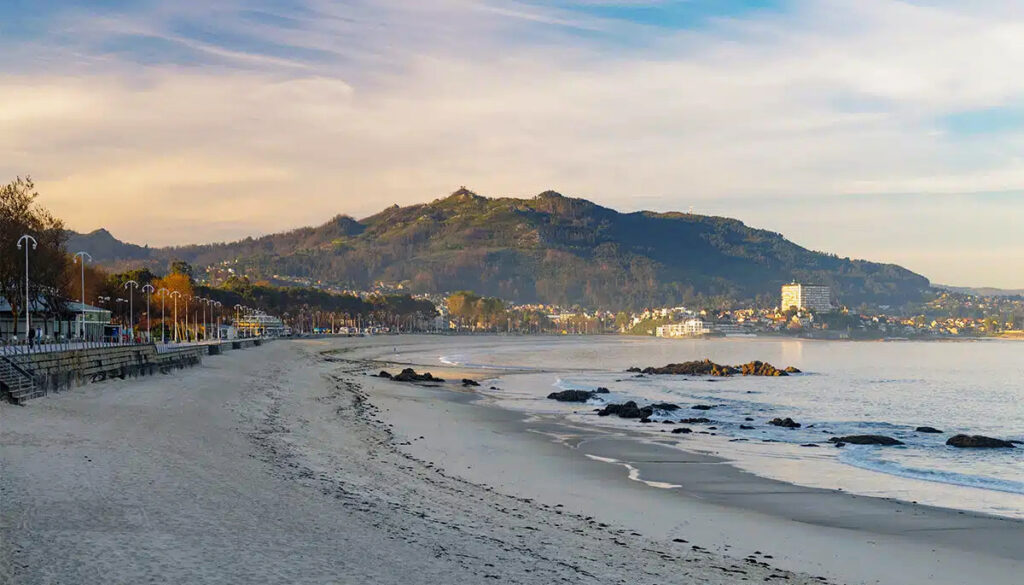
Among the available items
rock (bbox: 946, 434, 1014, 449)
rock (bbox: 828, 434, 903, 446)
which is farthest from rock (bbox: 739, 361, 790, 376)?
rock (bbox: 946, 434, 1014, 449)

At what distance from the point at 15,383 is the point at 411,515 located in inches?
689

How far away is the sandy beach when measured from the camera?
10.2 meters

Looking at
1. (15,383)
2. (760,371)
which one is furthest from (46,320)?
(760,371)

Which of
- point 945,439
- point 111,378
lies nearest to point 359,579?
point 945,439

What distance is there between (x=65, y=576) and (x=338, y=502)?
5.27 meters

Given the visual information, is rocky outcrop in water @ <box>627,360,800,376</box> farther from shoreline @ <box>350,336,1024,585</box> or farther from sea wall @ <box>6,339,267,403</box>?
shoreline @ <box>350,336,1024,585</box>

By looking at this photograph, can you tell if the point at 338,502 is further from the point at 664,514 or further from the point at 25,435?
the point at 25,435

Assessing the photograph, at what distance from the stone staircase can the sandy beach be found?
54cm

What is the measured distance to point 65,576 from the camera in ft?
29.0

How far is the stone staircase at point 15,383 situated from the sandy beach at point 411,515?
54cm

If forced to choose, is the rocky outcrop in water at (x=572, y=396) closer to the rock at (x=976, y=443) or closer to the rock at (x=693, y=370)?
the rock at (x=976, y=443)

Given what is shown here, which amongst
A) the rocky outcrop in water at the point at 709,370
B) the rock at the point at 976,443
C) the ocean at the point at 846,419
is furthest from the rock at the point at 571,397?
the rocky outcrop in water at the point at 709,370

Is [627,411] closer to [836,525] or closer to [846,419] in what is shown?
[846,419]

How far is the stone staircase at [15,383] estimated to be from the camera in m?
23.5
